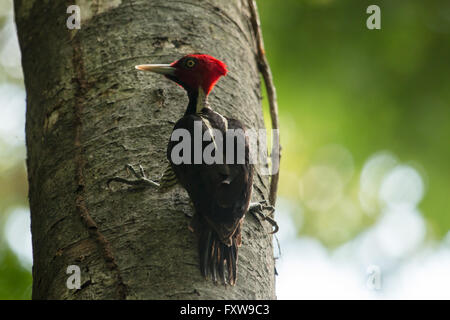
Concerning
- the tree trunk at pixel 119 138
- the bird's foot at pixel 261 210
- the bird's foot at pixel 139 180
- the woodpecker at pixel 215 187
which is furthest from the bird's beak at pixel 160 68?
the bird's foot at pixel 261 210

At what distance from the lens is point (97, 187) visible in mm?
2303

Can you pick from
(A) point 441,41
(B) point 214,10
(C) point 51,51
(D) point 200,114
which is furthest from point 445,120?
(C) point 51,51

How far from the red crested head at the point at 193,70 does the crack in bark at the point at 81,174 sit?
1.09 ft

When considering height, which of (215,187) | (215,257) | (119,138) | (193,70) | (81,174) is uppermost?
(193,70)

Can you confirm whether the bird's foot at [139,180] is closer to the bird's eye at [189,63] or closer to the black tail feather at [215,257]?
the black tail feather at [215,257]

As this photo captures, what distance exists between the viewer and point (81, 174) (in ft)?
7.77

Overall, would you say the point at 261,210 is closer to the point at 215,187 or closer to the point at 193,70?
the point at 215,187

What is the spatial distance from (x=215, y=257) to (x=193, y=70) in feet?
2.63

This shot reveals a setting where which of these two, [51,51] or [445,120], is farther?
[445,120]

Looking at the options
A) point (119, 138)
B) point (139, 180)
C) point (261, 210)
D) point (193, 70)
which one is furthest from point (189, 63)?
point (261, 210)

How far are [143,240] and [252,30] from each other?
1726 millimetres

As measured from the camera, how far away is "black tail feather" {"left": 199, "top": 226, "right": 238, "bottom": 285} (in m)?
2.03
